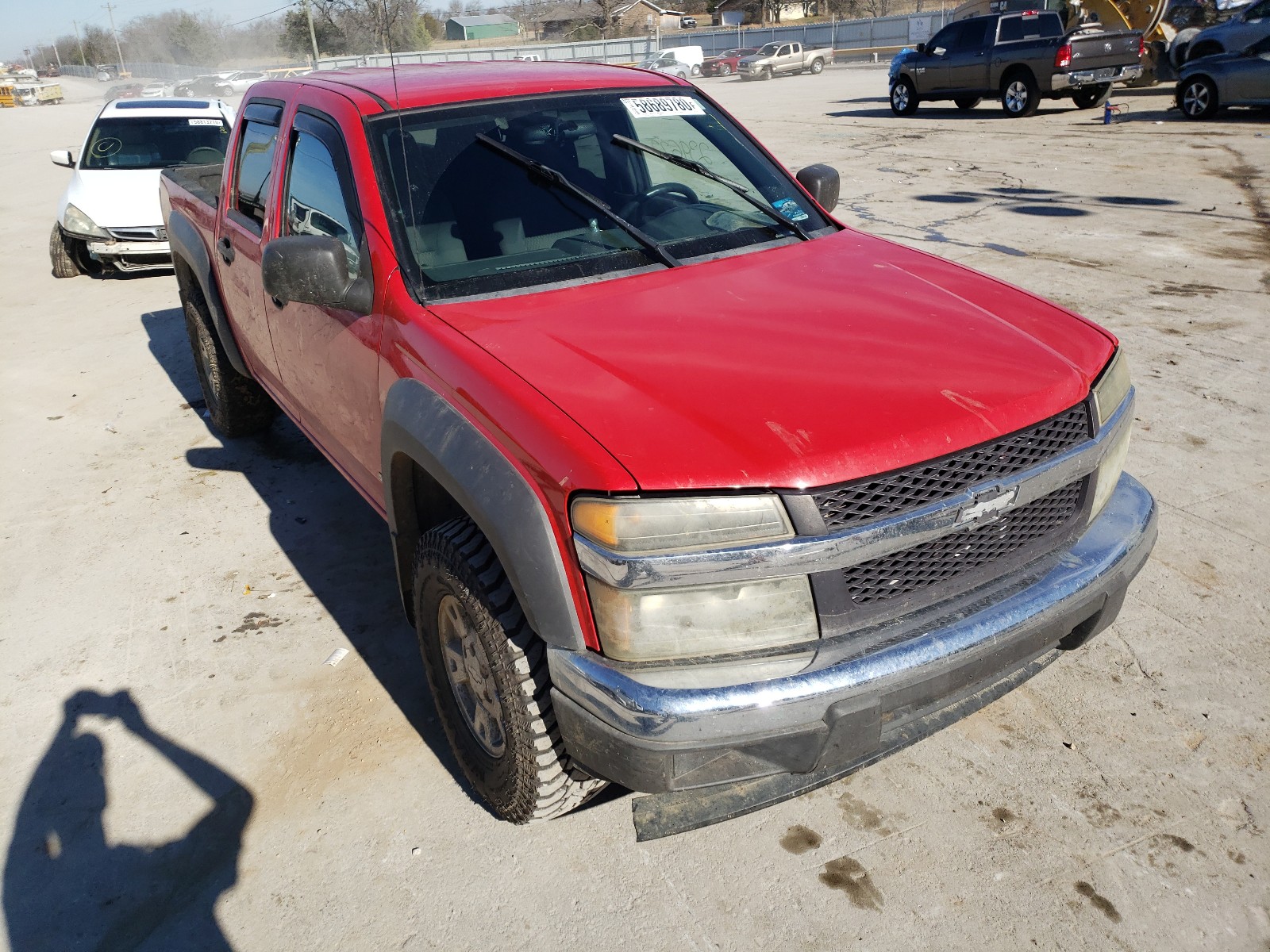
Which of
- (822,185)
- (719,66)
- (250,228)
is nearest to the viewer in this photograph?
(822,185)

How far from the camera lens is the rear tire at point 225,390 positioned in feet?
16.6

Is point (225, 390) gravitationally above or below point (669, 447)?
below

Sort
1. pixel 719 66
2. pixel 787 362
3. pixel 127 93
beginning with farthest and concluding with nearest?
pixel 127 93 < pixel 719 66 < pixel 787 362

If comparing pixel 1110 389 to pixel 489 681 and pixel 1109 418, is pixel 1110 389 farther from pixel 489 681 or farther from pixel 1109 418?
pixel 489 681

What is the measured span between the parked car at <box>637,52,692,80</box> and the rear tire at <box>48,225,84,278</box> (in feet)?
102

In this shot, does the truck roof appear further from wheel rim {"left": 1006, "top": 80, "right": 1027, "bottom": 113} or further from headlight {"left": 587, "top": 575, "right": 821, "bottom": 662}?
wheel rim {"left": 1006, "top": 80, "right": 1027, "bottom": 113}

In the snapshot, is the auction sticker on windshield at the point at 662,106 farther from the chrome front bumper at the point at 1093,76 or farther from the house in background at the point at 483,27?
the house in background at the point at 483,27

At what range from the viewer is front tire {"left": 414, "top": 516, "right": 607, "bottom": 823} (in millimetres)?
2262

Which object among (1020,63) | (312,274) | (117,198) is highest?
(1020,63)

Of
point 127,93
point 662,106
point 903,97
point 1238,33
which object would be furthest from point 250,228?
point 127,93

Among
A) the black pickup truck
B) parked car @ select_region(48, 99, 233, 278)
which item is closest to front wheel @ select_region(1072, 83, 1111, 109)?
the black pickup truck

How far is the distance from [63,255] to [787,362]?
32.3ft

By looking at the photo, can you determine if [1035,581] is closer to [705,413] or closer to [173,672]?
[705,413]

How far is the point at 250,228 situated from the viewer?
391cm
